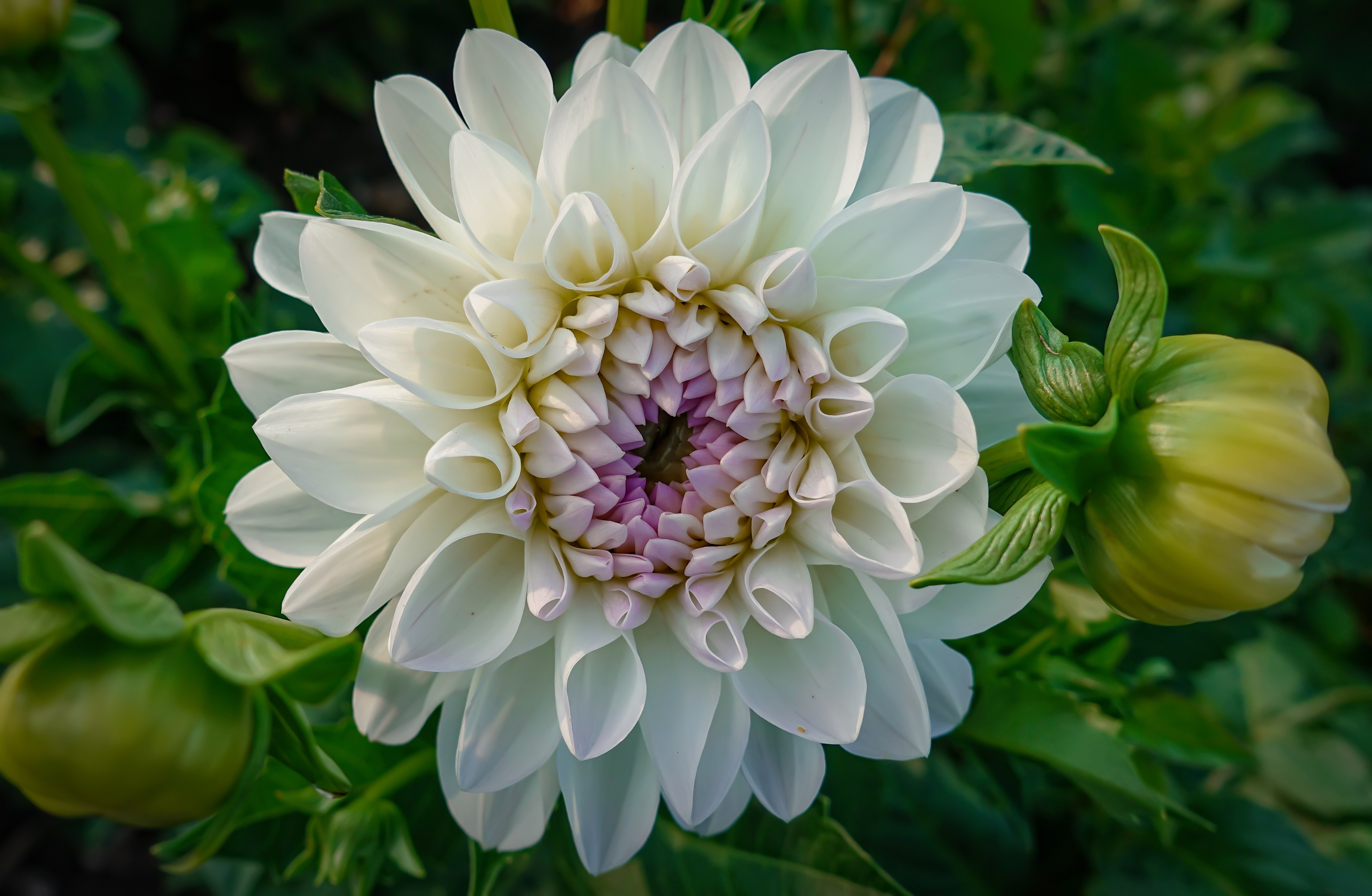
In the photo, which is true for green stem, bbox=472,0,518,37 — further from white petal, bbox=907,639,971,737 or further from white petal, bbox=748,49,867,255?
white petal, bbox=907,639,971,737

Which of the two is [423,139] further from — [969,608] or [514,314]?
[969,608]

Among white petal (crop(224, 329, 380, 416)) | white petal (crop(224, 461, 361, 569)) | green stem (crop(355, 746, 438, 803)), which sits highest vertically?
white petal (crop(224, 329, 380, 416))

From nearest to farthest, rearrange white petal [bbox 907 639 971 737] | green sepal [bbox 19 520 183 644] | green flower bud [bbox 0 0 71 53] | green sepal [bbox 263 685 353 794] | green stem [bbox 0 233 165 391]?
green sepal [bbox 19 520 183 644] → green sepal [bbox 263 685 353 794] → white petal [bbox 907 639 971 737] → green flower bud [bbox 0 0 71 53] → green stem [bbox 0 233 165 391]

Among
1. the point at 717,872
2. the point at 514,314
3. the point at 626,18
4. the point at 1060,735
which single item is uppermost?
the point at 626,18

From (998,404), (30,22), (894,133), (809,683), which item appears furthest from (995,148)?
(30,22)

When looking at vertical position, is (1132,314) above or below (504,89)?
below

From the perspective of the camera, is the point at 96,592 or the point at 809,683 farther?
the point at 809,683

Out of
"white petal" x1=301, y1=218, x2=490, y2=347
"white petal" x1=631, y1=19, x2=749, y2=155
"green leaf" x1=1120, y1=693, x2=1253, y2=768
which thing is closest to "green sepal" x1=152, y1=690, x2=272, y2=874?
"white petal" x1=301, y1=218, x2=490, y2=347

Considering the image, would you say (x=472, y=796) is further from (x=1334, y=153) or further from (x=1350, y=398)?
(x=1334, y=153)
